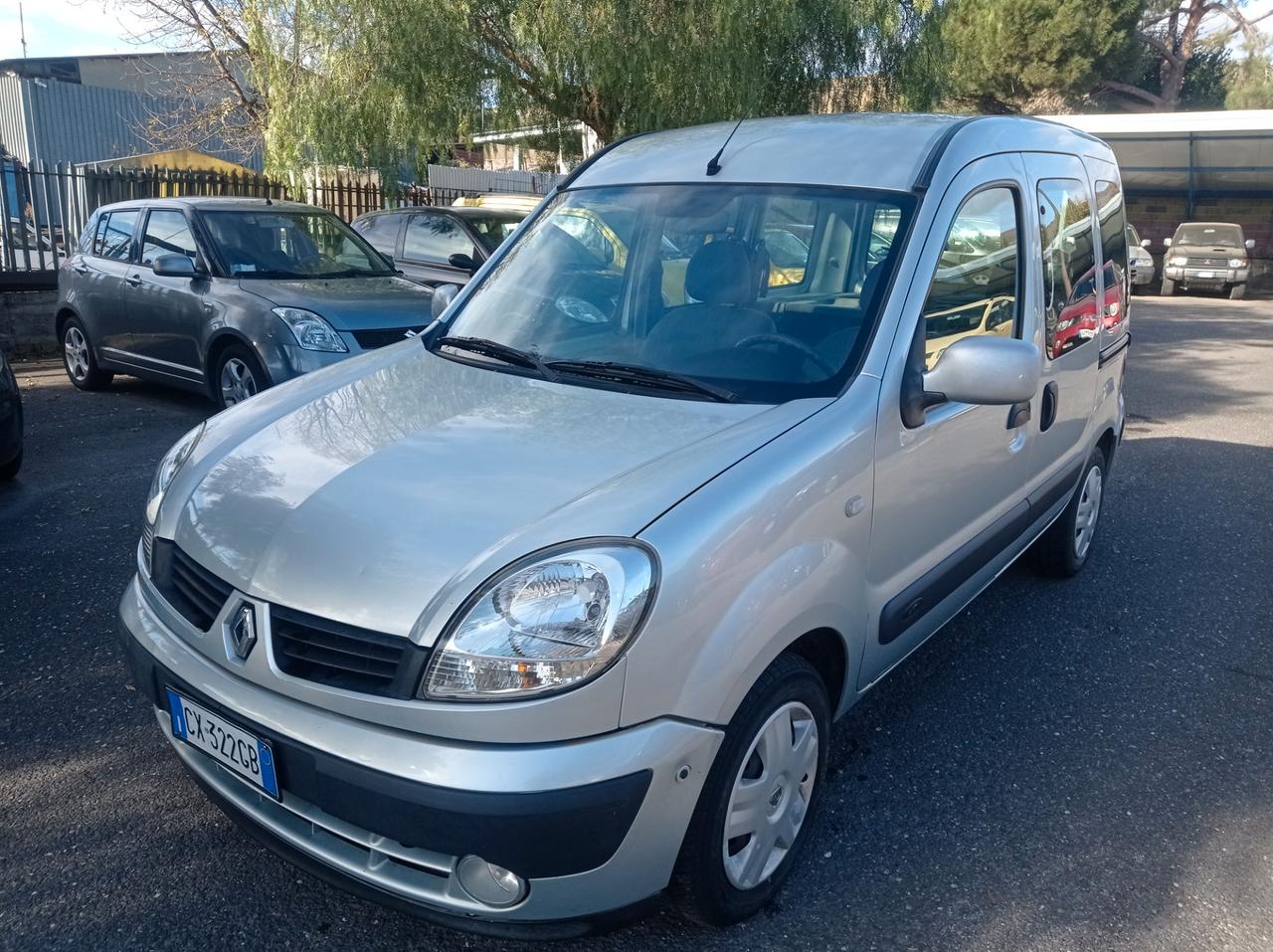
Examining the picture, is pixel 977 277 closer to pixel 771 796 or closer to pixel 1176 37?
pixel 771 796

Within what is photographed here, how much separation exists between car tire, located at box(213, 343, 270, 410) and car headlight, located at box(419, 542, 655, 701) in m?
5.39

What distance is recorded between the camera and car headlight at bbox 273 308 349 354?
6.87 meters

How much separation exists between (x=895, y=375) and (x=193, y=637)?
1.87m

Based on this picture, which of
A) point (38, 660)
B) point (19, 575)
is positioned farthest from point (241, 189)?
point (38, 660)

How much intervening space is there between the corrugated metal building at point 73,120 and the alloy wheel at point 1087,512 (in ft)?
72.4

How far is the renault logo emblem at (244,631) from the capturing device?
2289 mm

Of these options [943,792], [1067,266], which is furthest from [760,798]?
[1067,266]

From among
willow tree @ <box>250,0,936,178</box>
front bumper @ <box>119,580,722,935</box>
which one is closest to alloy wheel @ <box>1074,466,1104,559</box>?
front bumper @ <box>119,580,722,935</box>

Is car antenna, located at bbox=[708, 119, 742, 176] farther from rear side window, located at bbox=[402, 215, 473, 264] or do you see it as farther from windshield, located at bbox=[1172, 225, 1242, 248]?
windshield, located at bbox=[1172, 225, 1242, 248]

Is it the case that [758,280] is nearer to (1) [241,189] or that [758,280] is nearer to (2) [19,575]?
(2) [19,575]

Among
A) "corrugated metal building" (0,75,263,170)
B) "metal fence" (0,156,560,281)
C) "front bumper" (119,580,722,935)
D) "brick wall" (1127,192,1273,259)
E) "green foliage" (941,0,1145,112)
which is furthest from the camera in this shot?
"green foliage" (941,0,1145,112)

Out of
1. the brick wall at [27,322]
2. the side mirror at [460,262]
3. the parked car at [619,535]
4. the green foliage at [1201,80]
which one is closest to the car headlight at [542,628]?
the parked car at [619,535]

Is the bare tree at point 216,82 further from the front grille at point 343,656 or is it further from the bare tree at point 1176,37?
the bare tree at point 1176,37

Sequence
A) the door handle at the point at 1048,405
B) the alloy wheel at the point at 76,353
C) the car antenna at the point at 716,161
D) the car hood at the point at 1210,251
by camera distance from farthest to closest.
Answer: the car hood at the point at 1210,251, the alloy wheel at the point at 76,353, the door handle at the point at 1048,405, the car antenna at the point at 716,161
